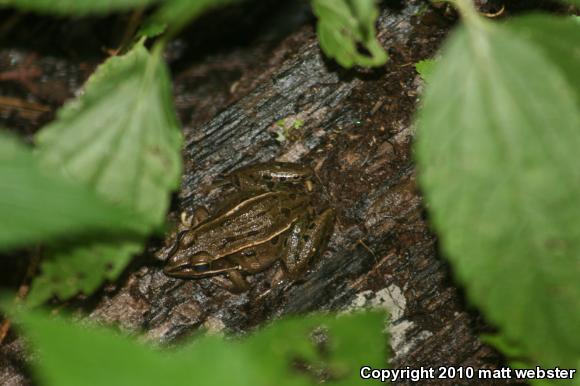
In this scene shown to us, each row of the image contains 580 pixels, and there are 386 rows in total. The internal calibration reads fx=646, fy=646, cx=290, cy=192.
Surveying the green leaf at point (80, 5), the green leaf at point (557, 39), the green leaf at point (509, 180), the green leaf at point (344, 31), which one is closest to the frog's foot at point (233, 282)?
the green leaf at point (344, 31)

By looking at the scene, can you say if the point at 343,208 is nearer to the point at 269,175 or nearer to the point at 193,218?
the point at 269,175

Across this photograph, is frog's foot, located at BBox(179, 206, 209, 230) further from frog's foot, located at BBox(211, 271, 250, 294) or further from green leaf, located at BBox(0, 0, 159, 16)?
green leaf, located at BBox(0, 0, 159, 16)

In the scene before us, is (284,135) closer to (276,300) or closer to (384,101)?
(384,101)

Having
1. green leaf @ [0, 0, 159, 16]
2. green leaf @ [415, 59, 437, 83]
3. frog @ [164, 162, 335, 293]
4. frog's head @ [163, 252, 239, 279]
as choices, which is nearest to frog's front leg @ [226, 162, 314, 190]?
frog @ [164, 162, 335, 293]

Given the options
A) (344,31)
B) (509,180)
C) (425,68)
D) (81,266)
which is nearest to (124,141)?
(81,266)

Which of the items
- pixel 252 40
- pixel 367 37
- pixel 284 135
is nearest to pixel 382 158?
pixel 284 135

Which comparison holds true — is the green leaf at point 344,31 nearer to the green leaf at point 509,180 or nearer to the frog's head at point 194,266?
the green leaf at point 509,180

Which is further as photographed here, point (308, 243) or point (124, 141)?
point (308, 243)

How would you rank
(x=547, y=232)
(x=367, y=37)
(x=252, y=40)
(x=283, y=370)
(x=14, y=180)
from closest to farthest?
(x=14, y=180)
(x=547, y=232)
(x=283, y=370)
(x=367, y=37)
(x=252, y=40)
